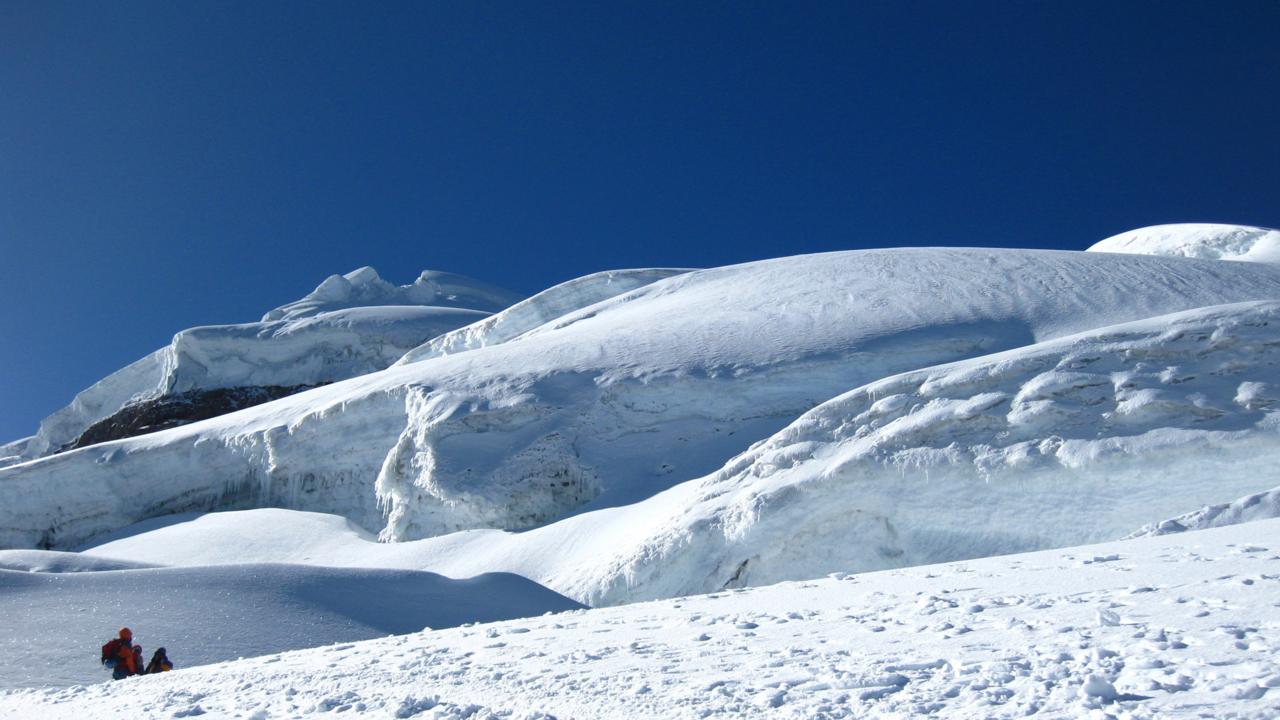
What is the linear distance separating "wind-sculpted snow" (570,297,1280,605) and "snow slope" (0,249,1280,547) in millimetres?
3039

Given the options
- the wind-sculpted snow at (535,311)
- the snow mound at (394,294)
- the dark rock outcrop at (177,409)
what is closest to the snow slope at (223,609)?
the wind-sculpted snow at (535,311)

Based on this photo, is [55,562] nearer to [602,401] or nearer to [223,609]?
[223,609]

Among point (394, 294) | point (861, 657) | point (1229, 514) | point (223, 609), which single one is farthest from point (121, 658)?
point (394, 294)

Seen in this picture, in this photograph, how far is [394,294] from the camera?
204ft

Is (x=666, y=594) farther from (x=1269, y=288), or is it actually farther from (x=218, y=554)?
(x=1269, y=288)

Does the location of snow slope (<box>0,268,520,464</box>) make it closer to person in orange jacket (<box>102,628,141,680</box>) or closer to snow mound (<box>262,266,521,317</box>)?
snow mound (<box>262,266,521,317</box>)

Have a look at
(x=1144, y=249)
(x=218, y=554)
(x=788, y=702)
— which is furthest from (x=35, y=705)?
(x=1144, y=249)

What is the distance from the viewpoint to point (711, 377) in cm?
1698

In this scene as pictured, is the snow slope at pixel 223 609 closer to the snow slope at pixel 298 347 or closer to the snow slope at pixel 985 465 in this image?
the snow slope at pixel 985 465

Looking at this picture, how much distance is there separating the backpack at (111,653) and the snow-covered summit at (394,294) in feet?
157

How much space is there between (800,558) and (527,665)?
6.52m

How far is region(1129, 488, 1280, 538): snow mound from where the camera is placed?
8.91m

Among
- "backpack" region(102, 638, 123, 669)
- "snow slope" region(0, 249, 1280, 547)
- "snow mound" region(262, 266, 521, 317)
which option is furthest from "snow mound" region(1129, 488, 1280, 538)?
"snow mound" region(262, 266, 521, 317)

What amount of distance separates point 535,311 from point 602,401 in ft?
46.0
